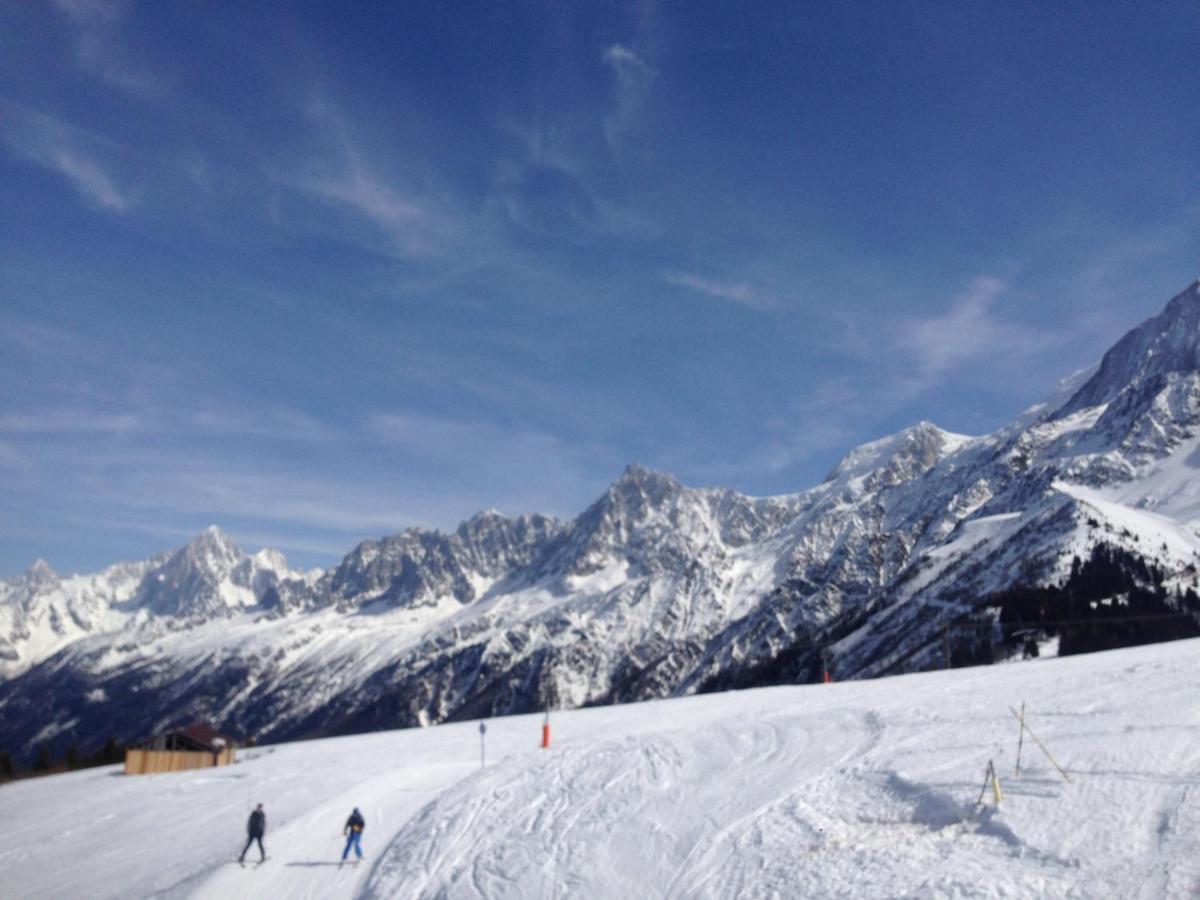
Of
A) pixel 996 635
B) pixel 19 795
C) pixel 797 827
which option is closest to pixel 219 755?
pixel 19 795

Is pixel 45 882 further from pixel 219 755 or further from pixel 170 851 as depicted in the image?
pixel 219 755

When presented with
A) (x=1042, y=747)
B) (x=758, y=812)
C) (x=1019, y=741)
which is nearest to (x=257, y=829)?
(x=758, y=812)

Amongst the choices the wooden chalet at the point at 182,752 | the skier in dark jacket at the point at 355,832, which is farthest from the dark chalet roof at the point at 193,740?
the skier in dark jacket at the point at 355,832

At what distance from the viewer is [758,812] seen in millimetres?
20062

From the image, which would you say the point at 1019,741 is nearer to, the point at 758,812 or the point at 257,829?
the point at 758,812

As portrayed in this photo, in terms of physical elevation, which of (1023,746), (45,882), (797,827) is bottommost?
(45,882)

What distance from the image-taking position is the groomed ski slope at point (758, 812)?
15.1m

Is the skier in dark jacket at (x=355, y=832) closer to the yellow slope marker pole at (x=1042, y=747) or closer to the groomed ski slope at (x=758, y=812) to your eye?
the groomed ski slope at (x=758, y=812)

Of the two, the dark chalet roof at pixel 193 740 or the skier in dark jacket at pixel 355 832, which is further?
the dark chalet roof at pixel 193 740

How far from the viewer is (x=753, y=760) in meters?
24.5

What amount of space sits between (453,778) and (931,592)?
5980 inches

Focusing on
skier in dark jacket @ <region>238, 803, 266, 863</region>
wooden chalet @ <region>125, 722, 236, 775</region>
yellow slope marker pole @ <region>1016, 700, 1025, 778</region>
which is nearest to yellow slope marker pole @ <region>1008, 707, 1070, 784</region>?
yellow slope marker pole @ <region>1016, 700, 1025, 778</region>

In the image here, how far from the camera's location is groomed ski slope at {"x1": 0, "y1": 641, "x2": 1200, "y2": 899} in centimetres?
1511

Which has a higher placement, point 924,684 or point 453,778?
point 924,684
